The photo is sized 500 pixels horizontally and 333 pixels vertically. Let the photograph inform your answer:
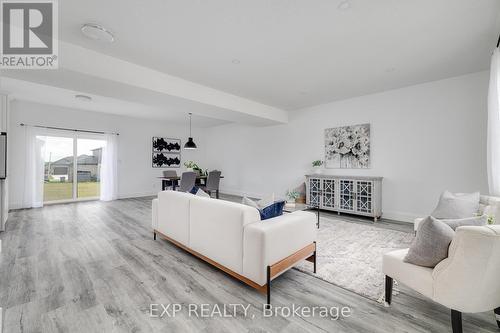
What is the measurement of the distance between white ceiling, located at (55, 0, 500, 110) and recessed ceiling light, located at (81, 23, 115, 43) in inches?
2.6

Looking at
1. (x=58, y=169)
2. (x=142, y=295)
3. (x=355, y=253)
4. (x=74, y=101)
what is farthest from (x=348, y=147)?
(x=58, y=169)

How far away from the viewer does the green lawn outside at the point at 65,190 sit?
18.8ft

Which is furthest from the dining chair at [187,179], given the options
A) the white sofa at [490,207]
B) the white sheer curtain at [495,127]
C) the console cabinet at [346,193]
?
the white sheer curtain at [495,127]

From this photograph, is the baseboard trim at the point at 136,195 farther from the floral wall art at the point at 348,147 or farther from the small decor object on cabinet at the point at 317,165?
the floral wall art at the point at 348,147

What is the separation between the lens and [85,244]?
3.03m

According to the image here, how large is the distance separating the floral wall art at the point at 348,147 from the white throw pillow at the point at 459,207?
2068mm

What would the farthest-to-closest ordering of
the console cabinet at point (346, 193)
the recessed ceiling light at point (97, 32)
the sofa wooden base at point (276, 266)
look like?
the console cabinet at point (346, 193), the recessed ceiling light at point (97, 32), the sofa wooden base at point (276, 266)

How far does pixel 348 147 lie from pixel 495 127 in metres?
2.46

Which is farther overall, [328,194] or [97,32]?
[328,194]

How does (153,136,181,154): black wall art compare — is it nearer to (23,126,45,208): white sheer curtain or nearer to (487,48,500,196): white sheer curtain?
(23,126,45,208): white sheer curtain

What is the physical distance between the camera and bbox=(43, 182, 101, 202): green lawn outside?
5.74 m

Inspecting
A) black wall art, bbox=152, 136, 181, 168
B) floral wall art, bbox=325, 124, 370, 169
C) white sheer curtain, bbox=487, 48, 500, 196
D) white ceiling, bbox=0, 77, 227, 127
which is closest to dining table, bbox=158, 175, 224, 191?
black wall art, bbox=152, 136, 181, 168

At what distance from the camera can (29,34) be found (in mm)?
2340

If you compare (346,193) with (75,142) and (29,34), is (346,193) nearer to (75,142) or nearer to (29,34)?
(29,34)
